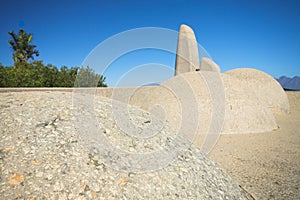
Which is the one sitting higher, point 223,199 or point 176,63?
point 176,63

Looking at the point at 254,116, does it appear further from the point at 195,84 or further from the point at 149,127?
the point at 149,127

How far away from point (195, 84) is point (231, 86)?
1621 mm

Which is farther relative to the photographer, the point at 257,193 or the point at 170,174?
the point at 257,193

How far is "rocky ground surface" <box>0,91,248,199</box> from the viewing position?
2123 mm

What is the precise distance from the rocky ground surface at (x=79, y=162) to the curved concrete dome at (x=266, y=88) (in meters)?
12.4

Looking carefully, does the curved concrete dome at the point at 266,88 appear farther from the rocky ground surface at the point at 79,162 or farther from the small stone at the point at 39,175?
the small stone at the point at 39,175

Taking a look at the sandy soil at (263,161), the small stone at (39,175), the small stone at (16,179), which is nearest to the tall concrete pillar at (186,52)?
the sandy soil at (263,161)

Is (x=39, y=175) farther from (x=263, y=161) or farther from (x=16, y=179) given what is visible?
(x=263, y=161)

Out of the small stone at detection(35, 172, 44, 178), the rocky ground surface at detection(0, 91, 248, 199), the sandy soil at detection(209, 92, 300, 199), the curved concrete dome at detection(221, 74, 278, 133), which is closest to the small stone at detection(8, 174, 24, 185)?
the rocky ground surface at detection(0, 91, 248, 199)

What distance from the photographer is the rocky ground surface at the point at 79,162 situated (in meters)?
2.12

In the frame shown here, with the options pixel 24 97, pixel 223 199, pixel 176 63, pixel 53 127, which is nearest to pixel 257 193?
pixel 223 199

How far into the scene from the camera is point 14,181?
202 centimetres

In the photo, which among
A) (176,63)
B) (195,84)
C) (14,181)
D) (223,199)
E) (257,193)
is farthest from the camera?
(176,63)

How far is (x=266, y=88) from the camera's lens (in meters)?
15.3
